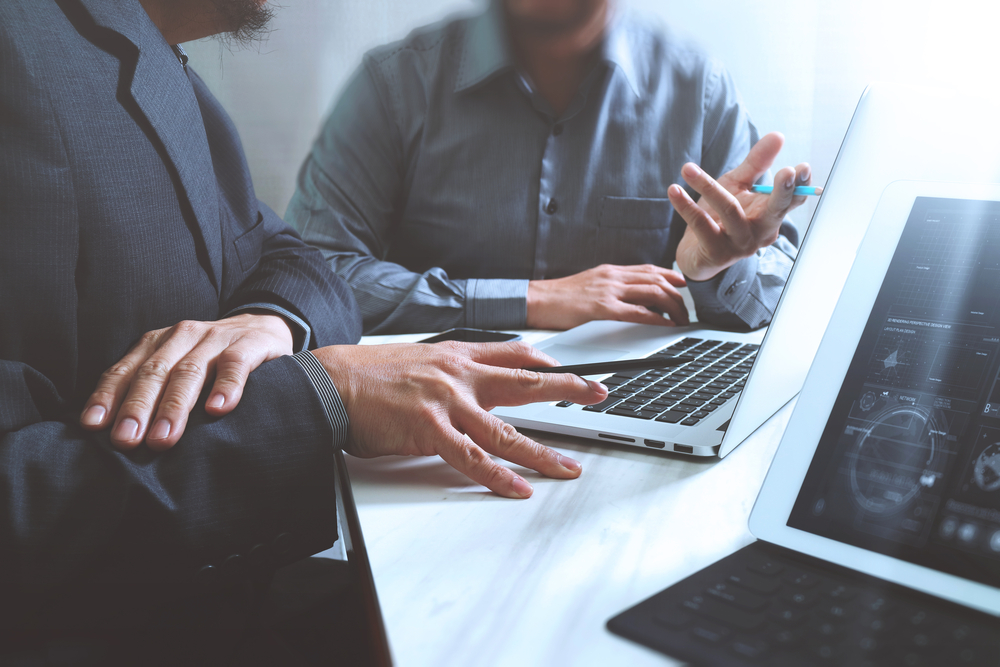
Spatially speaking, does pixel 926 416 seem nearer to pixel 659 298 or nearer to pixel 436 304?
pixel 659 298

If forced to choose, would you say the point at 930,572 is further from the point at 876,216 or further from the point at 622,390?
the point at 622,390

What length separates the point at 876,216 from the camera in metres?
0.38

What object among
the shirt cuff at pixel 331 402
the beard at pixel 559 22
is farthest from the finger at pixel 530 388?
the beard at pixel 559 22

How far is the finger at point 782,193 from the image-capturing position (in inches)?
27.5

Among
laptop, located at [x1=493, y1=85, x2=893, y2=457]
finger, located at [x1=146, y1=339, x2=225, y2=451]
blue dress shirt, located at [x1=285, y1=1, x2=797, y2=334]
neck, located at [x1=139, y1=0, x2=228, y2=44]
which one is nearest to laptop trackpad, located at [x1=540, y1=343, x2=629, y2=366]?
laptop, located at [x1=493, y1=85, x2=893, y2=457]

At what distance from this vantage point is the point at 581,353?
0.77m

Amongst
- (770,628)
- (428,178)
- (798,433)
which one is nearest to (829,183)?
(798,433)

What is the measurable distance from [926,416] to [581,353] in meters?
0.47

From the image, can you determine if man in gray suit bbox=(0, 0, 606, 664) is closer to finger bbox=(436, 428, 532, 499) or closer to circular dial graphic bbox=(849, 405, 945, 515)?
finger bbox=(436, 428, 532, 499)

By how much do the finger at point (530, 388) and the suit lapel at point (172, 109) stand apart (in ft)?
1.34

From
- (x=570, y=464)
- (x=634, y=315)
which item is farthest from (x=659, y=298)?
(x=570, y=464)

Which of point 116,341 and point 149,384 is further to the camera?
point 116,341

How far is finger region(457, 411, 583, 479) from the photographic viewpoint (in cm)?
45

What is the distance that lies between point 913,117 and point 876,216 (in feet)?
0.23
